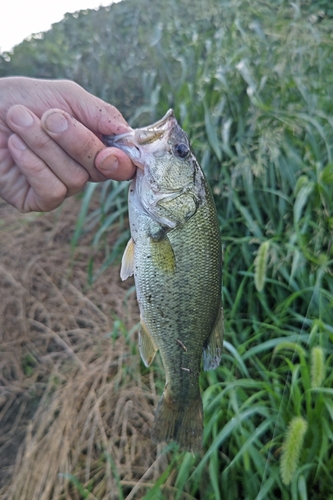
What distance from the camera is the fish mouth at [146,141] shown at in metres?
1.35

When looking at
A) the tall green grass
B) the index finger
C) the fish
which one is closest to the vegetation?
the tall green grass

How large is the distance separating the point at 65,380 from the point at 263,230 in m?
1.59

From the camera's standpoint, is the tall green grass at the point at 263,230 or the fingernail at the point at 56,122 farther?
the tall green grass at the point at 263,230

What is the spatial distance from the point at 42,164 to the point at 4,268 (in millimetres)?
2162

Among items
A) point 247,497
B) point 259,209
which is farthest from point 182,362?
point 259,209

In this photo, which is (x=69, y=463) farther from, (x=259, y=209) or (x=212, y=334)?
(x=259, y=209)

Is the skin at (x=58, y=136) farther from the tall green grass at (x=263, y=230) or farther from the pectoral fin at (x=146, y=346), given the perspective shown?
the tall green grass at (x=263, y=230)

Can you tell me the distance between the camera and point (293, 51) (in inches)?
122

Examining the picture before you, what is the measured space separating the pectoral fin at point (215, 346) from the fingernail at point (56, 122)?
2.61 ft

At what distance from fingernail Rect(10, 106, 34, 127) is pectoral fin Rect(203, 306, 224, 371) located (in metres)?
0.90

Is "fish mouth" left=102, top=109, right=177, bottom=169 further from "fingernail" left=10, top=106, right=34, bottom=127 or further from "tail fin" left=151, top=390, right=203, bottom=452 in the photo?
"tail fin" left=151, top=390, right=203, bottom=452

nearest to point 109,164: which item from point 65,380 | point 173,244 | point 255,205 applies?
point 173,244

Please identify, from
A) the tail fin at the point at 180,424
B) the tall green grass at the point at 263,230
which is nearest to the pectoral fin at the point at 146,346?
the tail fin at the point at 180,424

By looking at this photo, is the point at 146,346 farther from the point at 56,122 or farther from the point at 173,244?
the point at 56,122
